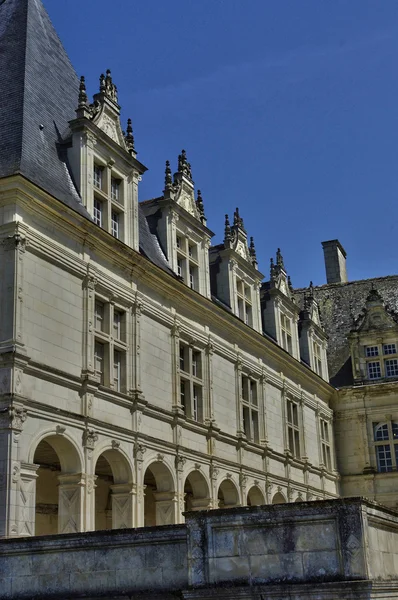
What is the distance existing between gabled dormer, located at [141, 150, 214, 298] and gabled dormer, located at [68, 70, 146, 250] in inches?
77.2

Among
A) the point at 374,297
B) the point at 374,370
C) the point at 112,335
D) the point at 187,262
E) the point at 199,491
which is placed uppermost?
the point at 374,297

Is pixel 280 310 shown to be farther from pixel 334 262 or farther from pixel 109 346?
pixel 334 262

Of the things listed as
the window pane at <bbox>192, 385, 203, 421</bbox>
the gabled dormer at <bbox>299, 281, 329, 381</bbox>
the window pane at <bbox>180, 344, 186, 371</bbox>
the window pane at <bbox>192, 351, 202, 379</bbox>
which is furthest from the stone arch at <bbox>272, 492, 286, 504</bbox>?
the gabled dormer at <bbox>299, 281, 329, 381</bbox>

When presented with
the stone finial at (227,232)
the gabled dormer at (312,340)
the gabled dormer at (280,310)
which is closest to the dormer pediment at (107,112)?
the stone finial at (227,232)

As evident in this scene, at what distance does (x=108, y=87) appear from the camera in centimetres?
2341

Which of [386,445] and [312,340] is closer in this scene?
[386,445]

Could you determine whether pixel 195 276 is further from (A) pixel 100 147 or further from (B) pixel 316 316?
(B) pixel 316 316

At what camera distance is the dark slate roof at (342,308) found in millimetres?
39656

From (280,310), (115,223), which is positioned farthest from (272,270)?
(115,223)

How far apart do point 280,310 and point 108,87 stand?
42.1 ft

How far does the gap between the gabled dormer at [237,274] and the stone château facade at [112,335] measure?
0.24 feet

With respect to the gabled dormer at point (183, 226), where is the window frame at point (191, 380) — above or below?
below

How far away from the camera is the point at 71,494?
1842 centimetres

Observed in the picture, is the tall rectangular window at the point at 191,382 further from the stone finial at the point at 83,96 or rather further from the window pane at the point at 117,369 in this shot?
the stone finial at the point at 83,96
